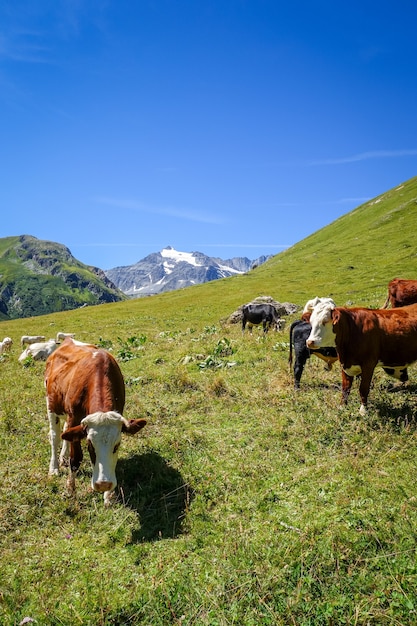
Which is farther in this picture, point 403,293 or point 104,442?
point 403,293

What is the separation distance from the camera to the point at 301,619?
426 centimetres

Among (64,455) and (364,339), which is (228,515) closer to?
(64,455)

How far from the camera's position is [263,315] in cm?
2286

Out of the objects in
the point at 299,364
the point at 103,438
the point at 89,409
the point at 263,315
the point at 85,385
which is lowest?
the point at 103,438

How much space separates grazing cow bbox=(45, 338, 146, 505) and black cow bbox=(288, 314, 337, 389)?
16.9ft

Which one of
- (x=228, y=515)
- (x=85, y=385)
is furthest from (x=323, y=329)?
(x=85, y=385)

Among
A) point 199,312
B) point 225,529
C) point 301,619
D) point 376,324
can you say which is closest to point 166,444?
point 225,529

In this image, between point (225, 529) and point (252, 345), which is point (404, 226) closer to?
point (252, 345)

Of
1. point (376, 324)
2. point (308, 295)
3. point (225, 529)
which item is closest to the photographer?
point (225, 529)

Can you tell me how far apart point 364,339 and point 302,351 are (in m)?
2.20

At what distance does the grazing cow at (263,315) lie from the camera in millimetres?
22708

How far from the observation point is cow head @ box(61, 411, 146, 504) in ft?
19.5

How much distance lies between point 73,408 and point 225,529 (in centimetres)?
346

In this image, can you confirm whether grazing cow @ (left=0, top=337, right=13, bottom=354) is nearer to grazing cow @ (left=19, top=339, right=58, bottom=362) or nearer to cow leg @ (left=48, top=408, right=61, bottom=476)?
grazing cow @ (left=19, top=339, right=58, bottom=362)
